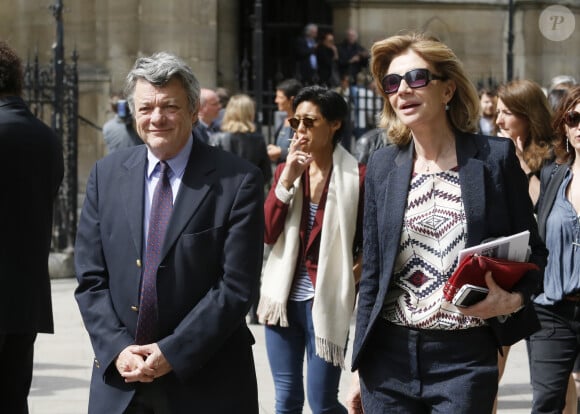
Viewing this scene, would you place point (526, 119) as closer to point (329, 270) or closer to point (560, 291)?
point (560, 291)

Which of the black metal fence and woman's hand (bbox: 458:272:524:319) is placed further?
the black metal fence

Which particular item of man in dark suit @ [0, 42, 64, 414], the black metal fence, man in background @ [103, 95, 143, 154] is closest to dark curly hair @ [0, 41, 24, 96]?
man in dark suit @ [0, 42, 64, 414]

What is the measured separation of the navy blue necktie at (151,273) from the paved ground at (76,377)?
11.2ft

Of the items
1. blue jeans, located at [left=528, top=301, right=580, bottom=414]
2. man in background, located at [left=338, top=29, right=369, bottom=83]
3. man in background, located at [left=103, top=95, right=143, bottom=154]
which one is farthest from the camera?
man in background, located at [left=338, top=29, right=369, bottom=83]

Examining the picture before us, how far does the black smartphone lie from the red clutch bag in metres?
0.02

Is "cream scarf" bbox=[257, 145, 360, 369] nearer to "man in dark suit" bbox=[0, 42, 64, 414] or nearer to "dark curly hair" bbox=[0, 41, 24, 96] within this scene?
"man in dark suit" bbox=[0, 42, 64, 414]

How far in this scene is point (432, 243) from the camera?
4344 mm

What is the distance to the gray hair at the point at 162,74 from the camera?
4332mm

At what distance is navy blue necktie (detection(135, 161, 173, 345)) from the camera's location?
4.27 metres

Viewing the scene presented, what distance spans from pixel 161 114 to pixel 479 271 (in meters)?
1.20

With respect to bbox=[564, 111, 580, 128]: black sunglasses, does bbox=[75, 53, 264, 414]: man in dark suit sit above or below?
below

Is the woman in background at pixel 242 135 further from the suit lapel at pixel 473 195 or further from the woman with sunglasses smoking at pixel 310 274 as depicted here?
the suit lapel at pixel 473 195

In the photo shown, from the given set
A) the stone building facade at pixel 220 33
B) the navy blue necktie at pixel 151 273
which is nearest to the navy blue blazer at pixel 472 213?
the navy blue necktie at pixel 151 273

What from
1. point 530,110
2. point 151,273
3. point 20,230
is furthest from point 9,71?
point 530,110
